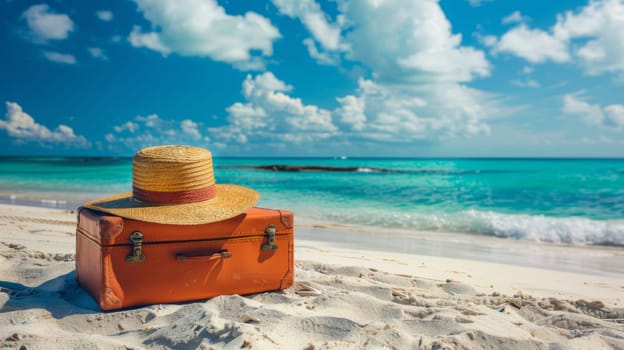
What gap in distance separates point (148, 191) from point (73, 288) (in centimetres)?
94

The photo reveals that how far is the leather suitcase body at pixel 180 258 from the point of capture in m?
2.37

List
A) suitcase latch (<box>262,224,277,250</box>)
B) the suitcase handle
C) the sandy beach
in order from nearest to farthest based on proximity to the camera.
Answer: the sandy beach
the suitcase handle
suitcase latch (<box>262,224,277,250</box>)

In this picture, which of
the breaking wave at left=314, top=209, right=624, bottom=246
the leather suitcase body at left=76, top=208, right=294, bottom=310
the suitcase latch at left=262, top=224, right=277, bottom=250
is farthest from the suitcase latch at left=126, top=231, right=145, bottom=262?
the breaking wave at left=314, top=209, right=624, bottom=246

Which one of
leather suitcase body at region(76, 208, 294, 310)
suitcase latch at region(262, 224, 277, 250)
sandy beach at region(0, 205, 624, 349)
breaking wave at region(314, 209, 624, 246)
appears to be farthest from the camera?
breaking wave at region(314, 209, 624, 246)

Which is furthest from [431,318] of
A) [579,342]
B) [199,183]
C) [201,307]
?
[199,183]

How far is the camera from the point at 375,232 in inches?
276

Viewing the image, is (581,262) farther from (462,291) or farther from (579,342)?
(579,342)

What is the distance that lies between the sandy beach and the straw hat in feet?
1.84

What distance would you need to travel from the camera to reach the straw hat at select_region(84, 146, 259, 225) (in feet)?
8.23

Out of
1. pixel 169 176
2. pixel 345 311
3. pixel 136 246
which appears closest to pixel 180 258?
pixel 136 246

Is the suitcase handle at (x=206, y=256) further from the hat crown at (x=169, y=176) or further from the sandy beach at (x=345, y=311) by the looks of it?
the hat crown at (x=169, y=176)

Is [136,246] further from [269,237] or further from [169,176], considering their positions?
[269,237]

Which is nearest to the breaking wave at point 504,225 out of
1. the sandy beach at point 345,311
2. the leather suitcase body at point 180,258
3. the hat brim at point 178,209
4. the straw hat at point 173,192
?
the sandy beach at point 345,311

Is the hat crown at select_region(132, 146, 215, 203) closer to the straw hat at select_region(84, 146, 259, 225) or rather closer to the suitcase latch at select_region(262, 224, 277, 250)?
the straw hat at select_region(84, 146, 259, 225)
